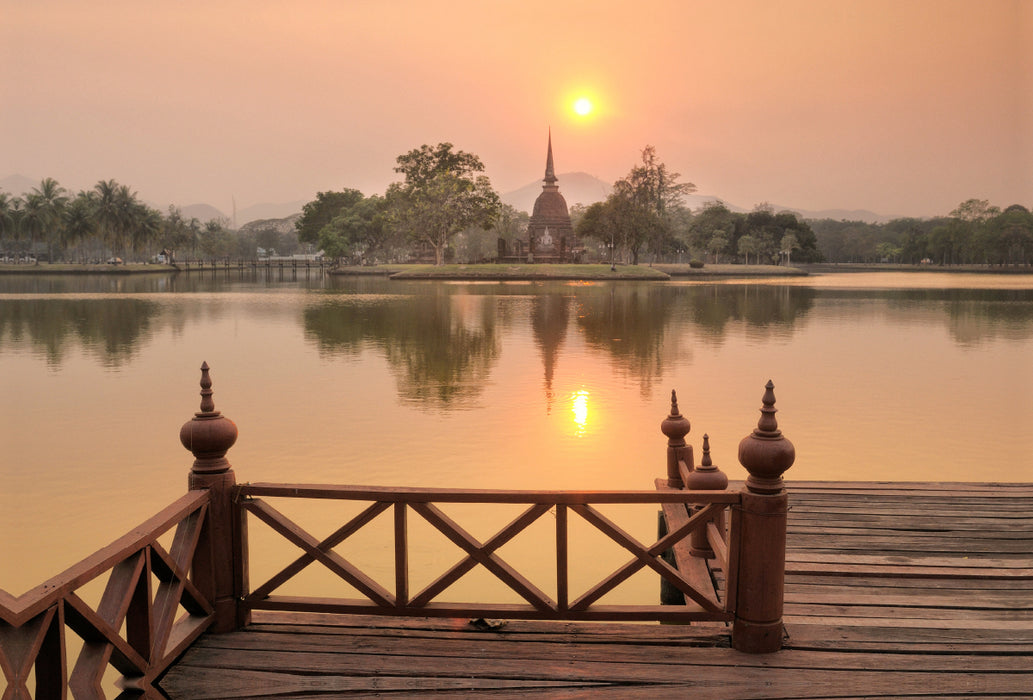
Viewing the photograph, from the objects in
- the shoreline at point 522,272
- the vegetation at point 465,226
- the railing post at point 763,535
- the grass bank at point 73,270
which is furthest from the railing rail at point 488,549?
the grass bank at point 73,270

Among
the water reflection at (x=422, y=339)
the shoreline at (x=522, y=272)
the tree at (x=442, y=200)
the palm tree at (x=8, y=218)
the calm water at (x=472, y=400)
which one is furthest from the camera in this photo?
the palm tree at (x=8, y=218)

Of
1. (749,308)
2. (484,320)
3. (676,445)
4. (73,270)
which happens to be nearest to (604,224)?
(749,308)

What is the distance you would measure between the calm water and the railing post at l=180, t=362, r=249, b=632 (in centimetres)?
491

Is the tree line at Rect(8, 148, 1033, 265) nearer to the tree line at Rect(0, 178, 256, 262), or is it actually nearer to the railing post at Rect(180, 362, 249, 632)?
the tree line at Rect(0, 178, 256, 262)

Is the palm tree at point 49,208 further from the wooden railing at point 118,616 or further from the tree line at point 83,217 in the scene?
the wooden railing at point 118,616

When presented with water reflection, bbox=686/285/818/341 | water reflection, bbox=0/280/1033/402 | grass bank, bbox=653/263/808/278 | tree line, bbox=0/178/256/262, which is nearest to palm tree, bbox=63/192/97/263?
tree line, bbox=0/178/256/262

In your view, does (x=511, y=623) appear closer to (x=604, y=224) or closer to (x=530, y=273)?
(x=530, y=273)

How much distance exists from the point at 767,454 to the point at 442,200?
273ft

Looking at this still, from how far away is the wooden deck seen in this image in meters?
4.02

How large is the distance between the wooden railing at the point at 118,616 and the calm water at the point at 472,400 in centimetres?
511

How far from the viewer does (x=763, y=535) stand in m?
4.27

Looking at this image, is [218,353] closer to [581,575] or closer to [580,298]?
[581,575]

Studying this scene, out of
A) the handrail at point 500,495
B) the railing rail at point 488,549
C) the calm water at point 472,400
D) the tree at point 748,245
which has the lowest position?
the calm water at point 472,400

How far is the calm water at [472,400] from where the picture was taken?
11391mm
